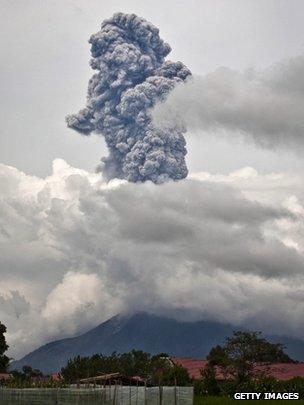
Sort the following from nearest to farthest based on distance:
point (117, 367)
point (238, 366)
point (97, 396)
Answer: point (97, 396)
point (238, 366)
point (117, 367)

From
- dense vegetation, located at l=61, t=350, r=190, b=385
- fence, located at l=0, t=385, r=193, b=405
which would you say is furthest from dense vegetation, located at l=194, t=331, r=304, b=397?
fence, located at l=0, t=385, r=193, b=405

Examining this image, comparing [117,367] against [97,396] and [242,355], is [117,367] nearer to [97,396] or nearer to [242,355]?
[242,355]

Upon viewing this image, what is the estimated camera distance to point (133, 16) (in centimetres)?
13988

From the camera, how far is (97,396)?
135ft

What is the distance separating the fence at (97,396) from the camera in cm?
3872

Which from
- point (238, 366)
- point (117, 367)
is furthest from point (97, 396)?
point (117, 367)

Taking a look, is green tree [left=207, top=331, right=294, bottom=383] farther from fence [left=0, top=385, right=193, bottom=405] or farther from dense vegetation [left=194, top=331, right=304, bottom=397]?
fence [left=0, top=385, right=193, bottom=405]

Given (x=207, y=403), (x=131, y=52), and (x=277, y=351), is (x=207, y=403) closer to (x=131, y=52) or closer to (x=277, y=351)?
(x=277, y=351)

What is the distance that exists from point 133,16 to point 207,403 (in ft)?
307

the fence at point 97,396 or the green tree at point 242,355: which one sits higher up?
the green tree at point 242,355

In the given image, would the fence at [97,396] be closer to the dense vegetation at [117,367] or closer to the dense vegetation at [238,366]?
the dense vegetation at [238,366]

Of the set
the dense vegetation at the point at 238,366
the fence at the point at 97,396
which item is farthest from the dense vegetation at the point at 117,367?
the fence at the point at 97,396

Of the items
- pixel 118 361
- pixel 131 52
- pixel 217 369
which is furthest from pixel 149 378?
pixel 131 52

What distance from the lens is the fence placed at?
38719 mm
